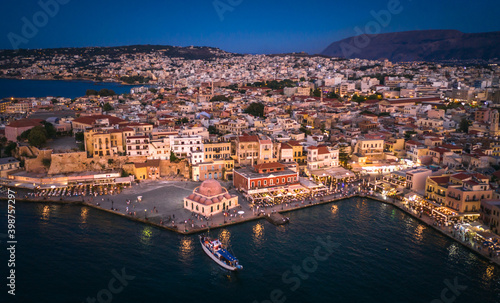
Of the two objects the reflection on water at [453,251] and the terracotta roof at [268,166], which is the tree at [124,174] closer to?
the terracotta roof at [268,166]

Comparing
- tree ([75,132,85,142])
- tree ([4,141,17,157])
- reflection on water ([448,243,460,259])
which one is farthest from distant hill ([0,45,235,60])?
reflection on water ([448,243,460,259])

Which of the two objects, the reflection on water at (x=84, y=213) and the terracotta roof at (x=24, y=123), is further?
the terracotta roof at (x=24, y=123)

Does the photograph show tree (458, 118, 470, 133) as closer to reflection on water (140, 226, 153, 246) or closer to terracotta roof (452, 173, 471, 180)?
terracotta roof (452, 173, 471, 180)

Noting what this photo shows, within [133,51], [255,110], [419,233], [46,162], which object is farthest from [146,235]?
[133,51]

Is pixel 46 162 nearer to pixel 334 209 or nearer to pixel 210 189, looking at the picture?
pixel 210 189

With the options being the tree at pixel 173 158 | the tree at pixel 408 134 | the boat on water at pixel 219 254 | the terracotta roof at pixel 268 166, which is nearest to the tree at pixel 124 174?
the tree at pixel 173 158

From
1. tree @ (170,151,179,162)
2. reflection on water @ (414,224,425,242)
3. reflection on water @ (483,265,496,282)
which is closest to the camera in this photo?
reflection on water @ (483,265,496,282)
